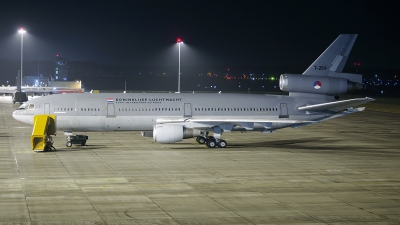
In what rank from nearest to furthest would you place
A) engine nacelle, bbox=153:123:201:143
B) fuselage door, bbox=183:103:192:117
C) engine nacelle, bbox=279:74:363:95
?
engine nacelle, bbox=153:123:201:143
fuselage door, bbox=183:103:192:117
engine nacelle, bbox=279:74:363:95

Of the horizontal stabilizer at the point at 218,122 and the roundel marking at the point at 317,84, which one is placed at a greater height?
the roundel marking at the point at 317,84

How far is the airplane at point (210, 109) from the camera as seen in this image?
1576 inches

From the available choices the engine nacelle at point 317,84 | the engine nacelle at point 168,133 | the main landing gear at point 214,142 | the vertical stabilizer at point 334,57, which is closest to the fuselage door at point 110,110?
the engine nacelle at point 168,133

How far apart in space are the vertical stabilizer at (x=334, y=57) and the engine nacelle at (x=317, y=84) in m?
0.69

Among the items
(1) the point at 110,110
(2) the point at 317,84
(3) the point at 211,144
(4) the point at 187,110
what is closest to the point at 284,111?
(2) the point at 317,84

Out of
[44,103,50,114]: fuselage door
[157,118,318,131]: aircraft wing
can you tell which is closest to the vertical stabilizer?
[157,118,318,131]: aircraft wing

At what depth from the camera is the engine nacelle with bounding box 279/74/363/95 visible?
4228cm

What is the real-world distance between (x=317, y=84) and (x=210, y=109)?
7701 mm

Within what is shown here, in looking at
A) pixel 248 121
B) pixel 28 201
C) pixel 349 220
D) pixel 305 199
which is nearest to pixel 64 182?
pixel 28 201

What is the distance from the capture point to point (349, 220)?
68.4 feet

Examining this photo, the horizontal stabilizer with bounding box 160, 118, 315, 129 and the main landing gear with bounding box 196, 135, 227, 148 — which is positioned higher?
the horizontal stabilizer with bounding box 160, 118, 315, 129

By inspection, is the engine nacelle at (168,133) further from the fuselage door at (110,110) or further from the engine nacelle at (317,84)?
the engine nacelle at (317,84)

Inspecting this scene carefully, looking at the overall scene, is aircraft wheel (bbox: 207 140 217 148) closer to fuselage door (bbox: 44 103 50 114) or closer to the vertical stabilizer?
the vertical stabilizer

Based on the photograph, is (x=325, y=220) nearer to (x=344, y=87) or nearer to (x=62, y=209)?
(x=62, y=209)
